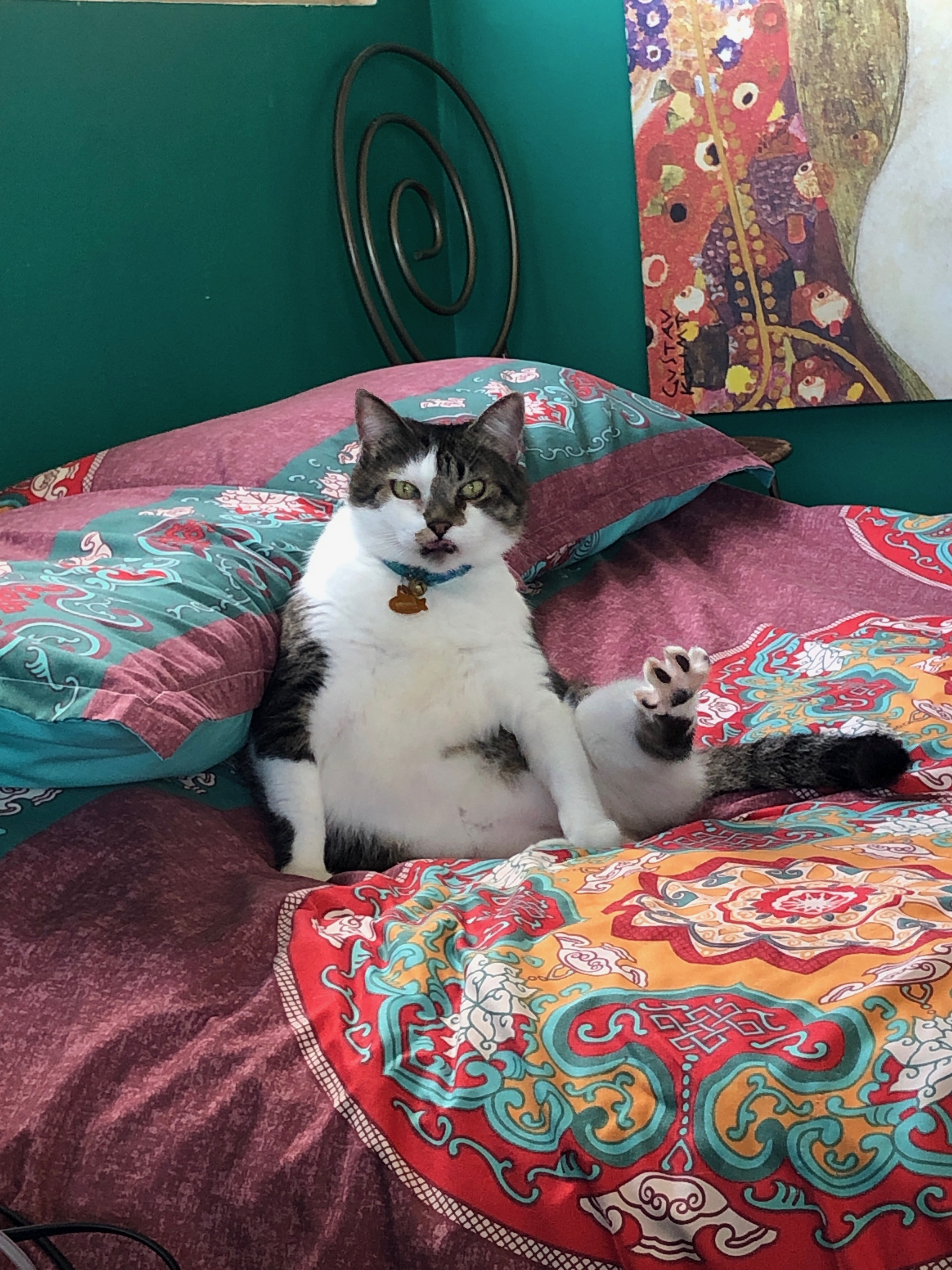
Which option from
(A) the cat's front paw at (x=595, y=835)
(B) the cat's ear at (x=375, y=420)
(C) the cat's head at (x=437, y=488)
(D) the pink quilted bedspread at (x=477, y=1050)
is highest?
(B) the cat's ear at (x=375, y=420)

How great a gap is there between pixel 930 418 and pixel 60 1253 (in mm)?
2520

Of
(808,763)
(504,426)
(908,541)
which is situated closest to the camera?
(808,763)

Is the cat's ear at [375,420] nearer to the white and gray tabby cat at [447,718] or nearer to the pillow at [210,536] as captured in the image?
the white and gray tabby cat at [447,718]

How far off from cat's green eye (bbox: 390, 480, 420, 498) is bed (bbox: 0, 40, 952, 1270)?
192 millimetres

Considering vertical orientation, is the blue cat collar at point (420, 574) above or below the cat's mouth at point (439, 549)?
below

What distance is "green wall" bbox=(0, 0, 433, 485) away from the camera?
186 centimetres

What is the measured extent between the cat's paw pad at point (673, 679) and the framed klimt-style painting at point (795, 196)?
1.66 meters

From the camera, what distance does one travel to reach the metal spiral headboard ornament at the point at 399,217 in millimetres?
2479

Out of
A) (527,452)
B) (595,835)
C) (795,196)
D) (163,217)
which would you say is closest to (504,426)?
(527,452)

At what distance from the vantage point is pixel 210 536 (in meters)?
1.35

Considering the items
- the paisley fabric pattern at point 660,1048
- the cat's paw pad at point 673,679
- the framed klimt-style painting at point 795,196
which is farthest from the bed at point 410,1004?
the framed klimt-style painting at point 795,196

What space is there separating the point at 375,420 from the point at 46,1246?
0.92 metres

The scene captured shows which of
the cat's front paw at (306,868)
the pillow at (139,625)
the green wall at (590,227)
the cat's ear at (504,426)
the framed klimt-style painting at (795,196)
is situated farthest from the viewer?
the green wall at (590,227)

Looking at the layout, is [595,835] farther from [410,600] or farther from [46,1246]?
[46,1246]
